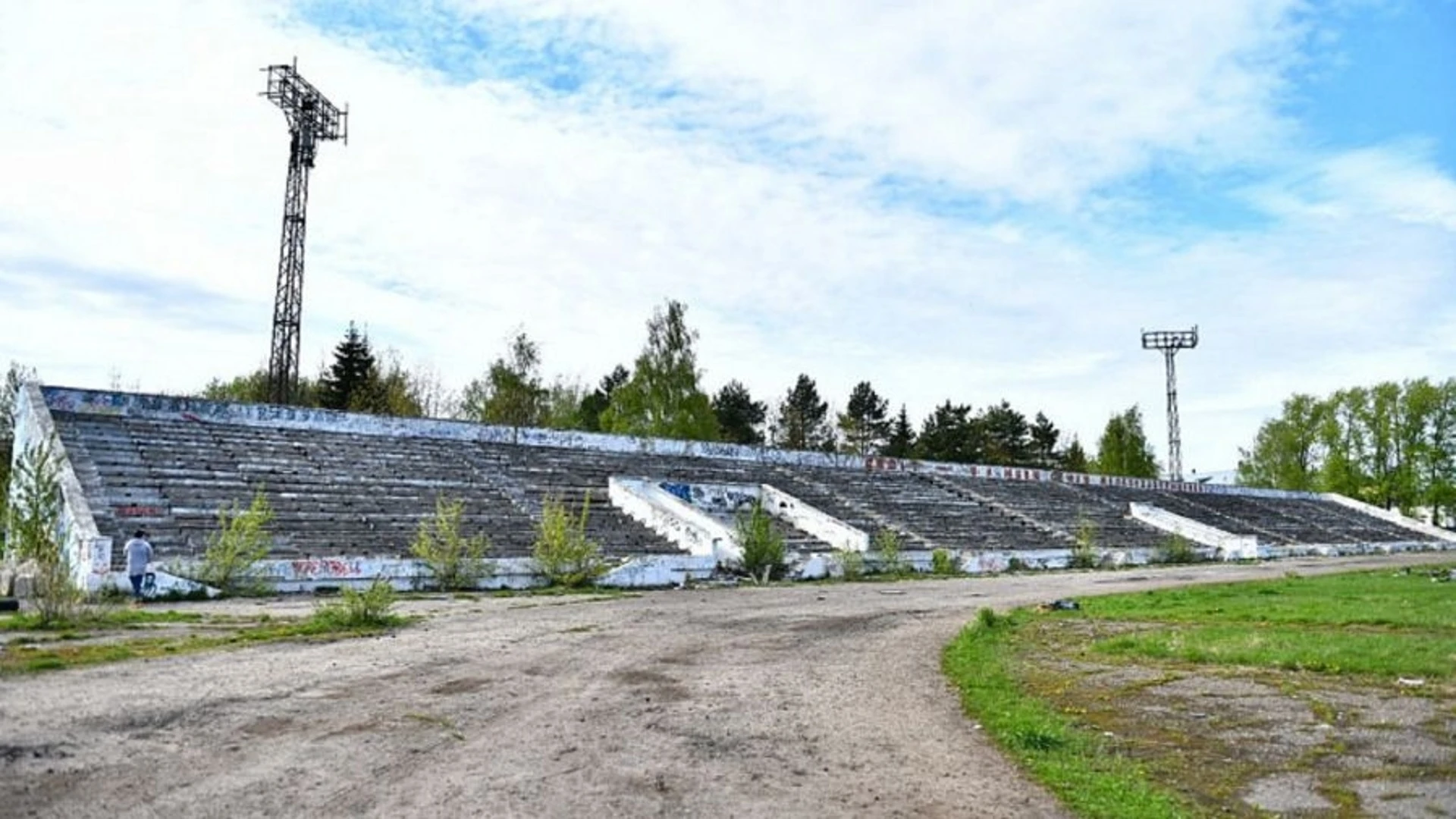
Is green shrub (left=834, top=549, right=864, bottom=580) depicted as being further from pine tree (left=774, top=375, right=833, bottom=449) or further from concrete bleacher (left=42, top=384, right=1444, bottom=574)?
pine tree (left=774, top=375, right=833, bottom=449)

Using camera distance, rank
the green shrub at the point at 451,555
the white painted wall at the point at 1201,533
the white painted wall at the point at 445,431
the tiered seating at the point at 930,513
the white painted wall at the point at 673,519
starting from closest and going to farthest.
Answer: the green shrub at the point at 451,555 → the white painted wall at the point at 445,431 → the white painted wall at the point at 673,519 → the tiered seating at the point at 930,513 → the white painted wall at the point at 1201,533

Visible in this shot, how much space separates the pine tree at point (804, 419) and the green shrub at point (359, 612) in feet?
192

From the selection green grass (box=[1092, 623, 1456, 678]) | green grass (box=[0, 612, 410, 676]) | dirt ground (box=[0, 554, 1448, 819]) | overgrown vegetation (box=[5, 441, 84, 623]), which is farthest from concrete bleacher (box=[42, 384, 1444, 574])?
green grass (box=[1092, 623, 1456, 678])

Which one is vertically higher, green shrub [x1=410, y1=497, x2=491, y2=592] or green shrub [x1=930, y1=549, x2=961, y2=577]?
green shrub [x1=410, y1=497, x2=491, y2=592]

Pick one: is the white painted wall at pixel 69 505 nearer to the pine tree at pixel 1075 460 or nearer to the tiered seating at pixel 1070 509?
the tiered seating at pixel 1070 509

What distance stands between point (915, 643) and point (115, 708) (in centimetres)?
863

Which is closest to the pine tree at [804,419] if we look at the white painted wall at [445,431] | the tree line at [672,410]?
the tree line at [672,410]

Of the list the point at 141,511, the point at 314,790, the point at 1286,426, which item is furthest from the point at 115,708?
the point at 1286,426

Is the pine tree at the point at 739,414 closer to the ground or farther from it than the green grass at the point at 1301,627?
farther from it

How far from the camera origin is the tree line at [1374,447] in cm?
6538

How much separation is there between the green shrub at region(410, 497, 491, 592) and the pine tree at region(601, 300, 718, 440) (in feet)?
91.4

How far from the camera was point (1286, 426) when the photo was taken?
7300cm

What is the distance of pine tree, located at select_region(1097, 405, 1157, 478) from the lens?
207 ft

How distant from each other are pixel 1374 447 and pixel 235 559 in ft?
242
